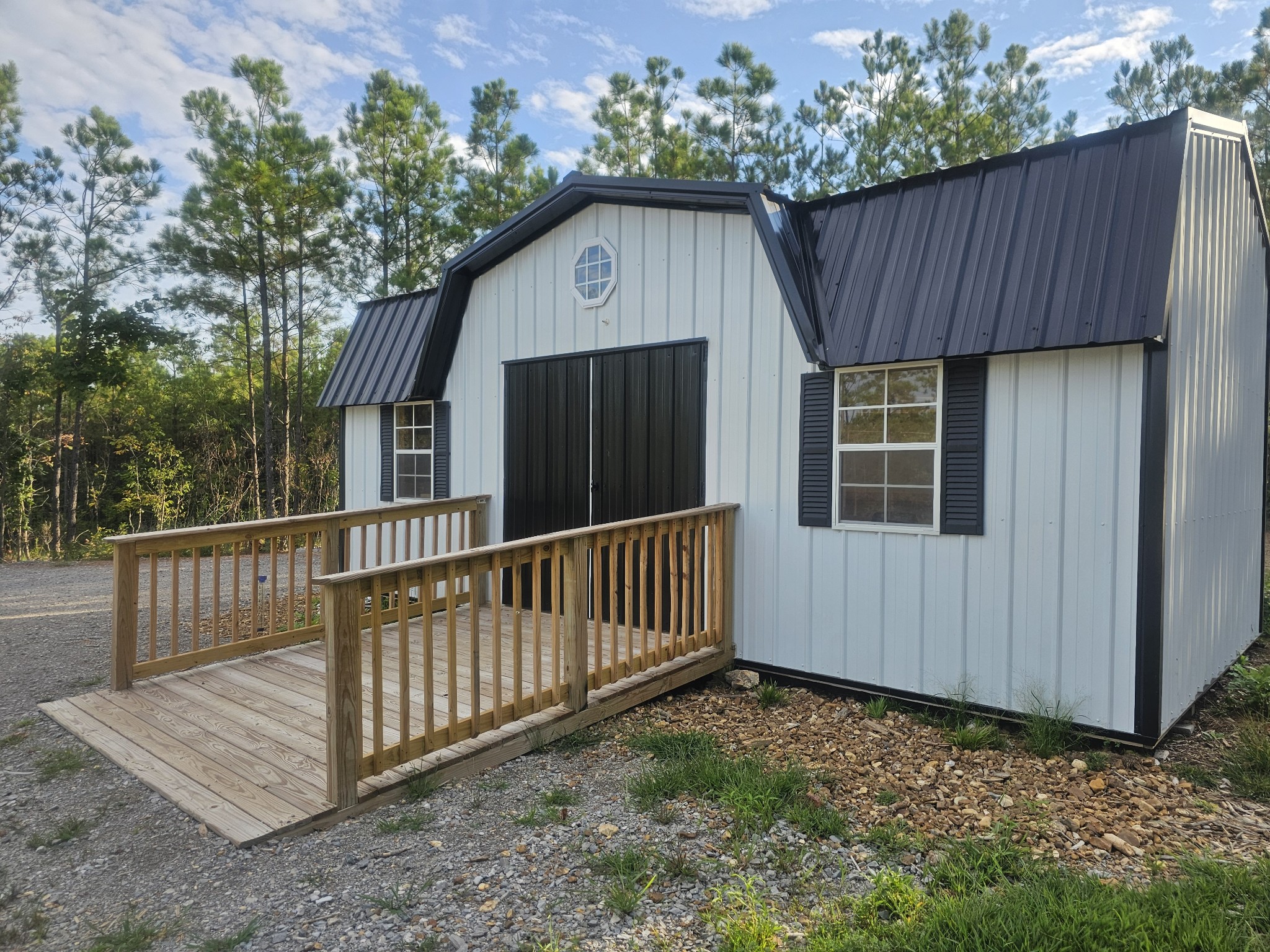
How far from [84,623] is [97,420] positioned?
375 inches

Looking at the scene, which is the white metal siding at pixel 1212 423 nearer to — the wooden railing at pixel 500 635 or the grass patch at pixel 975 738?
the grass patch at pixel 975 738

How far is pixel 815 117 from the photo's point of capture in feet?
48.7

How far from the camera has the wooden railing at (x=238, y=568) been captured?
4.52m

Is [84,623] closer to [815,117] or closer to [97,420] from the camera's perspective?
[97,420]

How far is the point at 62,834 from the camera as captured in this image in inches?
114

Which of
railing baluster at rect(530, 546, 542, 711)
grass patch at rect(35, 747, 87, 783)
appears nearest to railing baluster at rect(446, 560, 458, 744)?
railing baluster at rect(530, 546, 542, 711)

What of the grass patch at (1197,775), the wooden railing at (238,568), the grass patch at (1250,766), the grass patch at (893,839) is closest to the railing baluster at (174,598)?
the wooden railing at (238,568)

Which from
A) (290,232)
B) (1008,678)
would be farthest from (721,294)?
(290,232)

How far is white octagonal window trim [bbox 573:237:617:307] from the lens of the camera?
580 centimetres

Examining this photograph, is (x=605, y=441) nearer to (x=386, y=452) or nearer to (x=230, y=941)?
(x=386, y=452)

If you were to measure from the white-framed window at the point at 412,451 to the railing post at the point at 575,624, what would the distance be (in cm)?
361

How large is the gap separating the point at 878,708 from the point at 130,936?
3.71 m

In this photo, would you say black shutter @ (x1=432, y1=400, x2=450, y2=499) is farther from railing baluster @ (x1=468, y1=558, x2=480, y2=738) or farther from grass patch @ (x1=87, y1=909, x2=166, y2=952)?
grass patch @ (x1=87, y1=909, x2=166, y2=952)

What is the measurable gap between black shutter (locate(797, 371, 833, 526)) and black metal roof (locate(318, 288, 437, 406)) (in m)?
3.73
